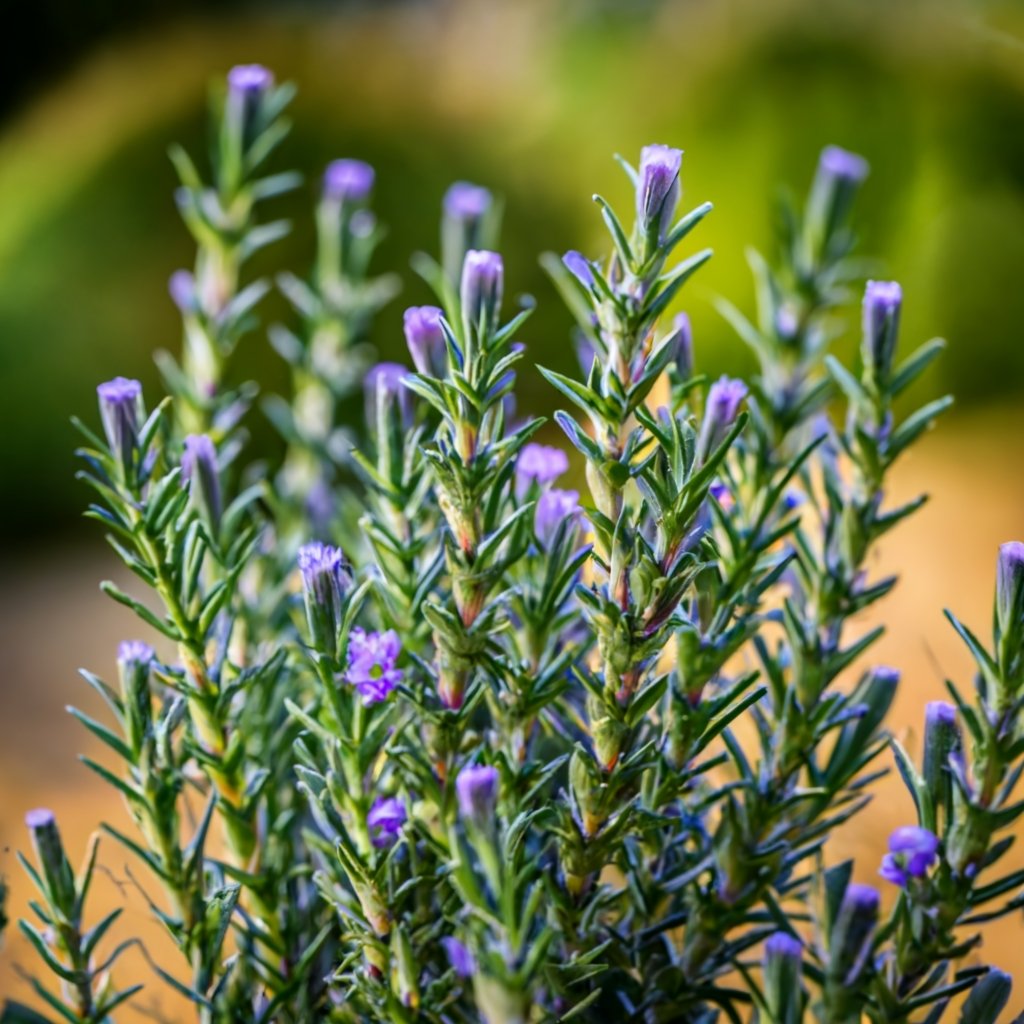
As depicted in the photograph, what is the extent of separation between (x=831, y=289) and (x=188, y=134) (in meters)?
0.76

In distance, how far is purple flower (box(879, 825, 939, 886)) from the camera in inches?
11.9

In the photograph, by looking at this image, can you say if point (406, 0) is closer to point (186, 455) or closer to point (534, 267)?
point (534, 267)

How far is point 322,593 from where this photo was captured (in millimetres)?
311

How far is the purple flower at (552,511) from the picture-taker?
347mm

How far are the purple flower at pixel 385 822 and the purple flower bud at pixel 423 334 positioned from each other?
12 centimetres

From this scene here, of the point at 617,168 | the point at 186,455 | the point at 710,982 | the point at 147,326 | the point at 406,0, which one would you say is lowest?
the point at 710,982

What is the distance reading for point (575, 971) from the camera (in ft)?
1.04

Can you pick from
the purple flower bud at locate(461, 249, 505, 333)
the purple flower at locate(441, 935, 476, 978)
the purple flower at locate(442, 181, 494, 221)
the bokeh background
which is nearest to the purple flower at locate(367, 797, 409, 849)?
the purple flower at locate(441, 935, 476, 978)

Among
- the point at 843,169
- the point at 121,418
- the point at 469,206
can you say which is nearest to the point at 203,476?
the point at 121,418

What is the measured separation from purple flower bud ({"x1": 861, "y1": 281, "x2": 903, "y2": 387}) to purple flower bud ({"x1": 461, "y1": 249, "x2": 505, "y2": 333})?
0.12 metres

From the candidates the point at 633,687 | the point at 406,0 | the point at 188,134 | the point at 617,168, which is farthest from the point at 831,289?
the point at 406,0

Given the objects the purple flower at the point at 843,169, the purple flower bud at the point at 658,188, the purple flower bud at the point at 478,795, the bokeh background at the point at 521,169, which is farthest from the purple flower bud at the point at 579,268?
the bokeh background at the point at 521,169

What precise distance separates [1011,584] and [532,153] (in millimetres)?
950

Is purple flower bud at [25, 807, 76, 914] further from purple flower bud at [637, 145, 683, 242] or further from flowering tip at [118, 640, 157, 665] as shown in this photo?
purple flower bud at [637, 145, 683, 242]
